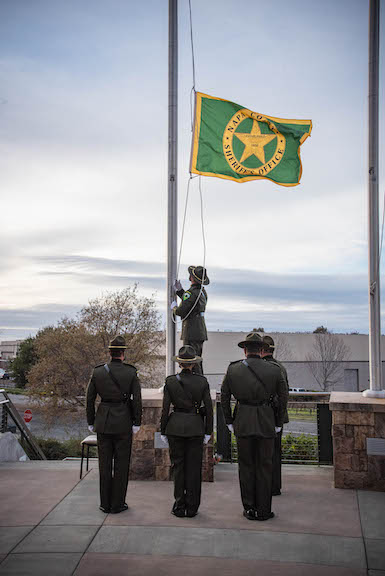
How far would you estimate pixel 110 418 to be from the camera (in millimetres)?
6445

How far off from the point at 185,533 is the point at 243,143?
5.99 metres

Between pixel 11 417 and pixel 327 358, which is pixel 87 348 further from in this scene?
pixel 327 358

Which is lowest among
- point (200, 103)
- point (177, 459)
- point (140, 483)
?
point (140, 483)

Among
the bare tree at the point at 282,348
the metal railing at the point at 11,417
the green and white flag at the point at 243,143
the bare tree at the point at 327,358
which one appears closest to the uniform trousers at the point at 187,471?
the green and white flag at the point at 243,143

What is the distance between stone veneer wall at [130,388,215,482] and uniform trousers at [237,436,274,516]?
5.28 feet

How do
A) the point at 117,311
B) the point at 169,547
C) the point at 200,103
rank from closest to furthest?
the point at 169,547, the point at 200,103, the point at 117,311

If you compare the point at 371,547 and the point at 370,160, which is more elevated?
the point at 370,160

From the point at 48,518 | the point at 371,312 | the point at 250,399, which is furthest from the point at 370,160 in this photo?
the point at 48,518

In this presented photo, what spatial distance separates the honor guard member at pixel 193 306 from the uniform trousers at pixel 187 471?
→ 2033 millimetres

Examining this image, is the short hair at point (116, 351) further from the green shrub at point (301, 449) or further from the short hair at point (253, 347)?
the green shrub at point (301, 449)

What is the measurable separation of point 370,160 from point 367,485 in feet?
15.7

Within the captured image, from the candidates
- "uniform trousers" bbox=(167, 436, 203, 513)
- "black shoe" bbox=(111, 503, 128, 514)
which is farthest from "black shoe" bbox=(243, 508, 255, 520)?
"black shoe" bbox=(111, 503, 128, 514)

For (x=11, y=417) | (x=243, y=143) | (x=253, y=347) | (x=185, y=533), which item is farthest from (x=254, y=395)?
(x=11, y=417)

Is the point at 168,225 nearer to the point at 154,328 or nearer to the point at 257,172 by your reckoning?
the point at 257,172
